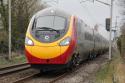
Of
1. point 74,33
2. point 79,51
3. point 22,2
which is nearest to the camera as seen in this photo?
point 74,33

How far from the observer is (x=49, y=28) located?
17.0 m

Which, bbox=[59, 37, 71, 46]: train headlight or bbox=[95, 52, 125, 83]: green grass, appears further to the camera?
bbox=[59, 37, 71, 46]: train headlight

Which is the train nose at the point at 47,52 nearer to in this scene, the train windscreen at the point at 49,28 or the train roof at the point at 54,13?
the train windscreen at the point at 49,28

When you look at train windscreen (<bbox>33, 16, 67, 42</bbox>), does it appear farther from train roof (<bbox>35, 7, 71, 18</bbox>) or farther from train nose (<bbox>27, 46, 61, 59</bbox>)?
train nose (<bbox>27, 46, 61, 59</bbox>)

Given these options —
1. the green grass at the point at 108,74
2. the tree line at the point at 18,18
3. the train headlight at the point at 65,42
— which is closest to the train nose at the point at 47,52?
the train headlight at the point at 65,42

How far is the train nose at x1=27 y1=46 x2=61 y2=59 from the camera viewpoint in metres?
16.1

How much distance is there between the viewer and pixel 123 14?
5028cm

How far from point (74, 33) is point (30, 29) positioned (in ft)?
6.92

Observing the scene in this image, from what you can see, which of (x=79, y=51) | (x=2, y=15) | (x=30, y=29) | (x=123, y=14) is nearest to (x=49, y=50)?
(x=30, y=29)

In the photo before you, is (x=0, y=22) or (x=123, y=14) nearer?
(x=0, y=22)

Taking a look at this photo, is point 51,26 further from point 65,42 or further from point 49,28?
point 65,42

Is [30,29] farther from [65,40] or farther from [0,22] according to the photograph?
[0,22]

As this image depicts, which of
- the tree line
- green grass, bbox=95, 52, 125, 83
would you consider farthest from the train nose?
the tree line

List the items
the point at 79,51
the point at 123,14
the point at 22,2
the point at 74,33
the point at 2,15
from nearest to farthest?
1. the point at 74,33
2. the point at 79,51
3. the point at 2,15
4. the point at 22,2
5. the point at 123,14
